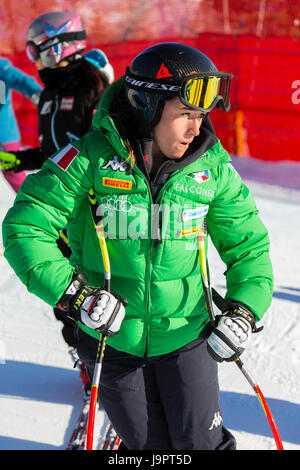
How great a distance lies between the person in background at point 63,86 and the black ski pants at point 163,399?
1324mm

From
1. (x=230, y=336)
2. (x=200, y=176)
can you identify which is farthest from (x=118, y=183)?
(x=230, y=336)

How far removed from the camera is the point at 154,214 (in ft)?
6.89

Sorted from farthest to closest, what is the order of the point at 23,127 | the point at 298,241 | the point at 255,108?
the point at 23,127, the point at 255,108, the point at 298,241

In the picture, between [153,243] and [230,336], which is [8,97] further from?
[230,336]

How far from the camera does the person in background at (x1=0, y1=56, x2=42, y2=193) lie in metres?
5.30

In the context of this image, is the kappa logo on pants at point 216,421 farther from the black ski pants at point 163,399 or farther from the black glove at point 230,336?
the black glove at point 230,336

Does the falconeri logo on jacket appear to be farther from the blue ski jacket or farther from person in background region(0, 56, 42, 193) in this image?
the blue ski jacket

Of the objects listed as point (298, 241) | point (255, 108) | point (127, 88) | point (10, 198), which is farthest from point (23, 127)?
point (127, 88)

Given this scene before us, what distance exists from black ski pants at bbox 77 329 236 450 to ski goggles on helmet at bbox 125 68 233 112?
3.29ft

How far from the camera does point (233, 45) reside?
9.84 metres

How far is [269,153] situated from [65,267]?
8.47m

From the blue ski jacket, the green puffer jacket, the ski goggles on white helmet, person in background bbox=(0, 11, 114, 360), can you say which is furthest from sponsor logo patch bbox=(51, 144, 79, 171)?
the blue ski jacket
